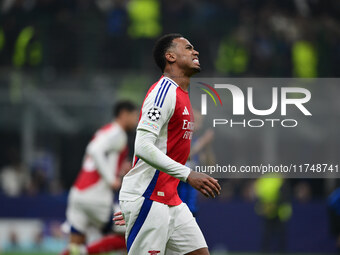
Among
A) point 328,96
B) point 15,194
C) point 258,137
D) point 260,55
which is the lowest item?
point 15,194

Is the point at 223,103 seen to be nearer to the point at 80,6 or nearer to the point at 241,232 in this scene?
the point at 241,232

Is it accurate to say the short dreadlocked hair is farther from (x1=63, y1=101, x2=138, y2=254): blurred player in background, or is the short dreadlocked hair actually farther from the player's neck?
(x1=63, y1=101, x2=138, y2=254): blurred player in background

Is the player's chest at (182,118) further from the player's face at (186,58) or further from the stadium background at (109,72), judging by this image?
the stadium background at (109,72)

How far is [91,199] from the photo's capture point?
9539 mm

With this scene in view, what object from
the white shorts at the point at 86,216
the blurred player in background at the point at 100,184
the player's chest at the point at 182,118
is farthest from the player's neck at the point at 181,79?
the white shorts at the point at 86,216

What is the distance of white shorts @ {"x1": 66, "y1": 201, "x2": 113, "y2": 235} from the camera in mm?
9531

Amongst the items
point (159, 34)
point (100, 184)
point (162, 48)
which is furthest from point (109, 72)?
point (162, 48)

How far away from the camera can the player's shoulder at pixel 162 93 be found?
5137 millimetres

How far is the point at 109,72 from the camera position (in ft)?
50.0

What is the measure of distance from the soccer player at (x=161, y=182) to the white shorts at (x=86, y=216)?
420 cm

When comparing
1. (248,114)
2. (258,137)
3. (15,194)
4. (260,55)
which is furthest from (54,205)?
(248,114)

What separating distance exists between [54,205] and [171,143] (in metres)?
9.30

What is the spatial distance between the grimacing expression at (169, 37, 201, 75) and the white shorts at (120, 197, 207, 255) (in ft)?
3.43

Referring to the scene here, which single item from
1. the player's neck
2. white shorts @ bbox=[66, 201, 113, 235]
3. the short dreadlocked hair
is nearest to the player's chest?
the player's neck
